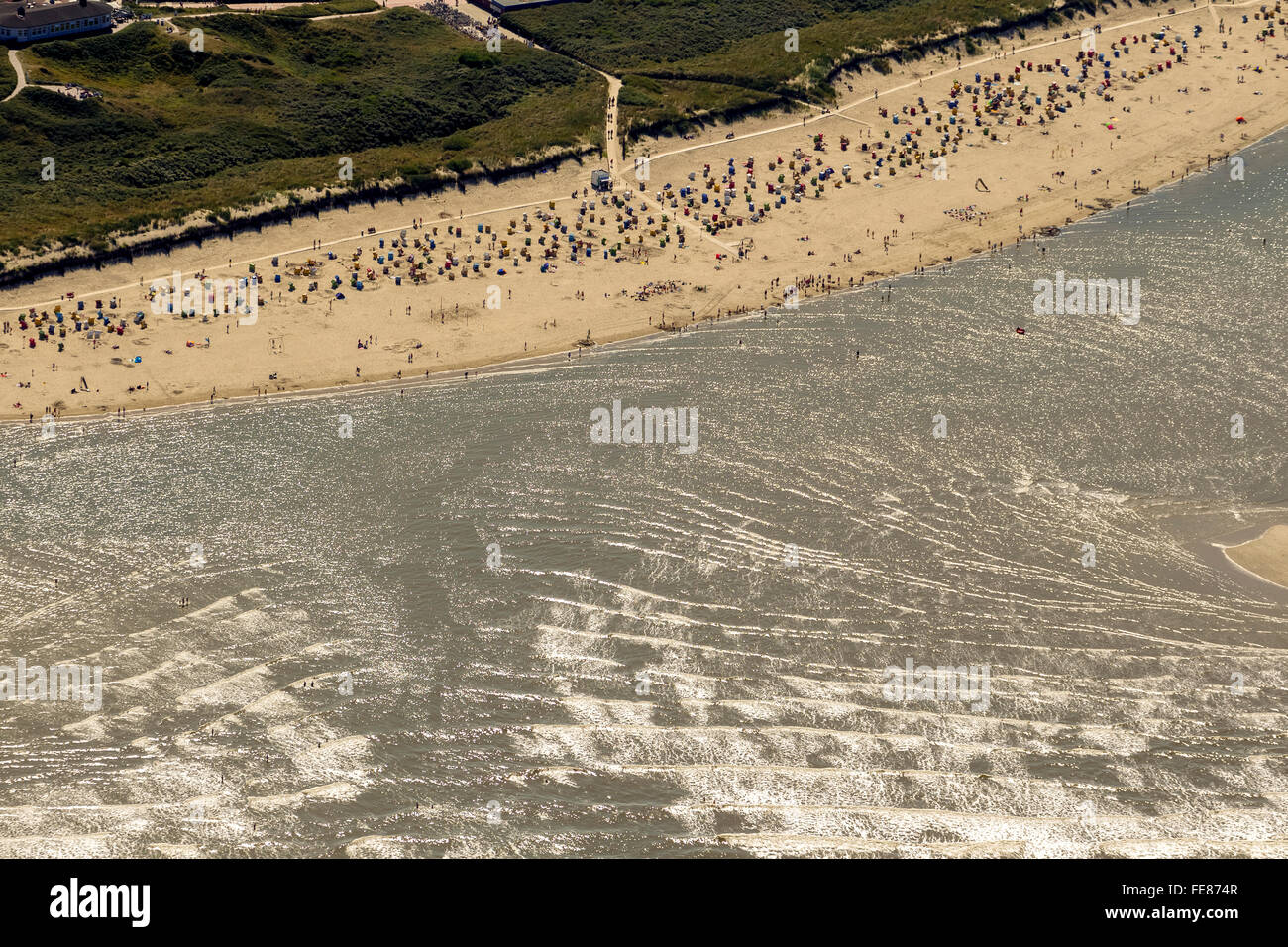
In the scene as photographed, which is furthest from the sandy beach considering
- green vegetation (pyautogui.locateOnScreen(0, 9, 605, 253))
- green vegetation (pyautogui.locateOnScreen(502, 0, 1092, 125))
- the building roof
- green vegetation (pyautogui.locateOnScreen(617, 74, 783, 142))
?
the building roof

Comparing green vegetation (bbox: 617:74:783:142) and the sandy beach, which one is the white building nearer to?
the sandy beach

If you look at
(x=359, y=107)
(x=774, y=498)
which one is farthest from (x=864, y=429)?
(x=359, y=107)

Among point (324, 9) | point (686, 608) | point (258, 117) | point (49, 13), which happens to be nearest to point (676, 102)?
point (258, 117)

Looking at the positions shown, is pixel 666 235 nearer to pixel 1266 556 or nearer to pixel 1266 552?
pixel 1266 552

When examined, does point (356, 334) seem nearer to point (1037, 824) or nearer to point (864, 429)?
point (864, 429)

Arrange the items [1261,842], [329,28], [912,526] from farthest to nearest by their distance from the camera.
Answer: [329,28]
[912,526]
[1261,842]

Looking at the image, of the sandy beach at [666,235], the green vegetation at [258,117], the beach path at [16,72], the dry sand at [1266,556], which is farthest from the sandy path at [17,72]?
the dry sand at [1266,556]

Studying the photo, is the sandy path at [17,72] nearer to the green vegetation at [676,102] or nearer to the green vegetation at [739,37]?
the green vegetation at [739,37]
